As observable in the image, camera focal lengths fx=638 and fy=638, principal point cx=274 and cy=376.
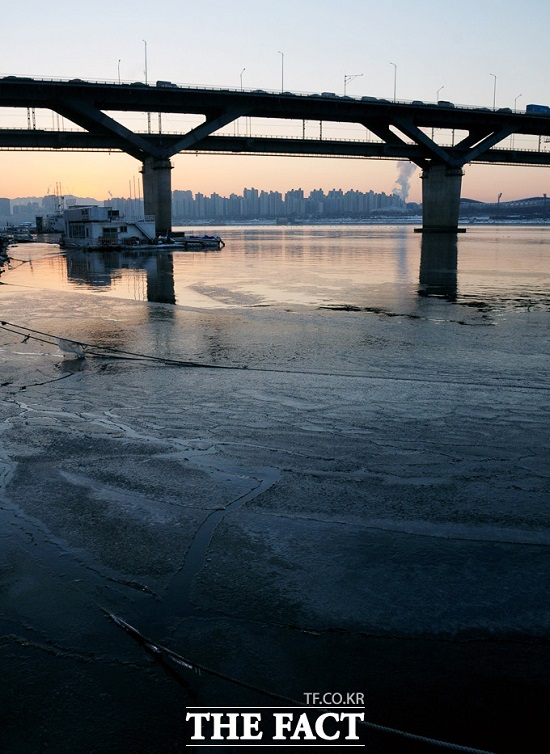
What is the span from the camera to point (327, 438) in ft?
24.7

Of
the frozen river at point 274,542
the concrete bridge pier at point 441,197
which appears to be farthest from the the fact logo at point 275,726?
the concrete bridge pier at point 441,197

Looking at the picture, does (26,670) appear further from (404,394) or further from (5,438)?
(404,394)

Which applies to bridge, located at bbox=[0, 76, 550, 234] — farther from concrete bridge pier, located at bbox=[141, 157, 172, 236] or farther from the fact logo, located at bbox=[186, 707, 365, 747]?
the fact logo, located at bbox=[186, 707, 365, 747]

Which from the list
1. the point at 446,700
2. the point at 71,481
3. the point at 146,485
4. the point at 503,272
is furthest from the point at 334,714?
the point at 503,272

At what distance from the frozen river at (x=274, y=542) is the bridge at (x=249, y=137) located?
71.7 m

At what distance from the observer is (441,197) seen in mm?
99312

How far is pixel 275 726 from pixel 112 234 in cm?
7070

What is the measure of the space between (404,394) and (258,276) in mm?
25528

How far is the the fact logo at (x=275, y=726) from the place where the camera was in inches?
123

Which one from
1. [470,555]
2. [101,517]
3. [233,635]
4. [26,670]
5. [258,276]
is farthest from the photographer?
[258,276]

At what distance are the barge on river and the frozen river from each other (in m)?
59.1

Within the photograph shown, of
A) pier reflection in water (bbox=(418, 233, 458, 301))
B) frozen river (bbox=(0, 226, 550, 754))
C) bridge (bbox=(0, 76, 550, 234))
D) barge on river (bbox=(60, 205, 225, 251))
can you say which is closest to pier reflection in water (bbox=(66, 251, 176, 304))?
pier reflection in water (bbox=(418, 233, 458, 301))

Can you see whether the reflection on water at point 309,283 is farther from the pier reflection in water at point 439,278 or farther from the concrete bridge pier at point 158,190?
the concrete bridge pier at point 158,190

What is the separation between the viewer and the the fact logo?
3.11m
